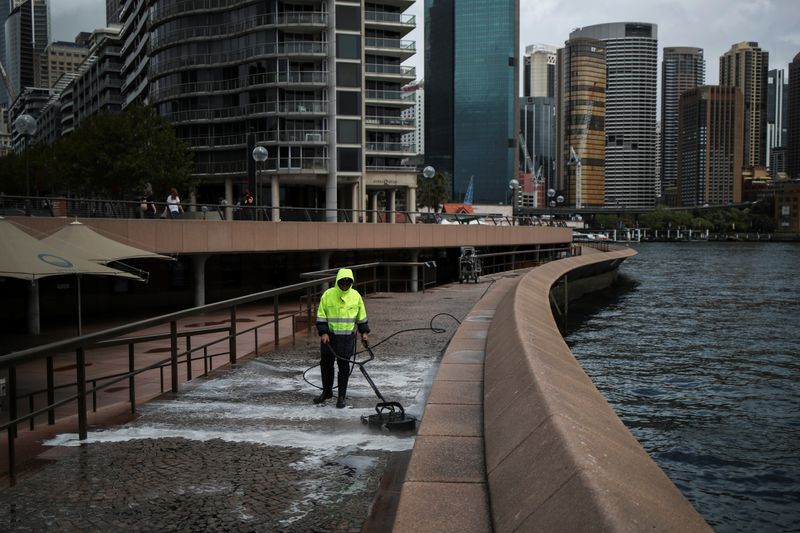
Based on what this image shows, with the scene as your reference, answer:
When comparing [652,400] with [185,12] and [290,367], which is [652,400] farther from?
[185,12]

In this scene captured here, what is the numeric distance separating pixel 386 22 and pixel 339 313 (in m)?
72.2

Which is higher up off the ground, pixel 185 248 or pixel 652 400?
pixel 185 248

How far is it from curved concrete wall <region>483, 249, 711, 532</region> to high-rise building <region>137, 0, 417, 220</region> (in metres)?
64.9

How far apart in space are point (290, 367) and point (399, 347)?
2.44m

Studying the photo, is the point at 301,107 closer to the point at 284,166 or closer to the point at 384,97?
the point at 284,166

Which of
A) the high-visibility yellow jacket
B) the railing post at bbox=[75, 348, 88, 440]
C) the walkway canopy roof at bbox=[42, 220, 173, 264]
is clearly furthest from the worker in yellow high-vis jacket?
the walkway canopy roof at bbox=[42, 220, 173, 264]

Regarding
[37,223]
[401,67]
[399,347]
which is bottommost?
[399,347]

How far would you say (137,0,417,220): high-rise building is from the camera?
7194cm

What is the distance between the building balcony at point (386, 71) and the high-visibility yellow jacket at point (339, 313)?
70.1 metres

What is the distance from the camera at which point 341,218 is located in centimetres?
3528

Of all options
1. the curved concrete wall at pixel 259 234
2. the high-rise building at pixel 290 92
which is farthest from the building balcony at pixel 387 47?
the curved concrete wall at pixel 259 234

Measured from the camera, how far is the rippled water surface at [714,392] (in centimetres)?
1115

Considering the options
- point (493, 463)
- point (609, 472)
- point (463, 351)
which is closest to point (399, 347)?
point (463, 351)

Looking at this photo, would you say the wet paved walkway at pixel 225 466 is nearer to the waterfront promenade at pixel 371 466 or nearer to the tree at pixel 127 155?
the waterfront promenade at pixel 371 466
